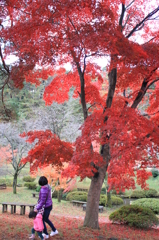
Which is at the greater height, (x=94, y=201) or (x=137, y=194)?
(x=94, y=201)

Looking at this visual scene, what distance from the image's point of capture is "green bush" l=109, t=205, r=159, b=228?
7844 mm

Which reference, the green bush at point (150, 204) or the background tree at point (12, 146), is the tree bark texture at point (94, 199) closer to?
the green bush at point (150, 204)

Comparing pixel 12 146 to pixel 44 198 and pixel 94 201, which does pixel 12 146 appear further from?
pixel 44 198

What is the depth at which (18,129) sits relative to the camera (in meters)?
20.0

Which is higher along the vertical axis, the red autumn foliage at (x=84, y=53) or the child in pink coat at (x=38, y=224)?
the red autumn foliage at (x=84, y=53)

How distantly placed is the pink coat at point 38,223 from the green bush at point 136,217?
448cm

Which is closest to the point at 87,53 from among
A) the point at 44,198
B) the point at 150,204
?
the point at 44,198

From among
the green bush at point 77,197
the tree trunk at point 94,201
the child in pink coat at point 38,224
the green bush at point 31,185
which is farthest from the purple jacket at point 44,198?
the green bush at point 31,185

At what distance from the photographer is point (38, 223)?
4.29m

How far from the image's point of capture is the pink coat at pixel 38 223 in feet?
13.9

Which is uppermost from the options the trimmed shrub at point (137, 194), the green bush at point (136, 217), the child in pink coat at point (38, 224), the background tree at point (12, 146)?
the background tree at point (12, 146)

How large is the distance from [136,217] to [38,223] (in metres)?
4.69

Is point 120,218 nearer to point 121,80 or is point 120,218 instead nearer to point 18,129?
point 121,80

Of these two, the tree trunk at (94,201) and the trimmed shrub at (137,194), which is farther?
the trimmed shrub at (137,194)
